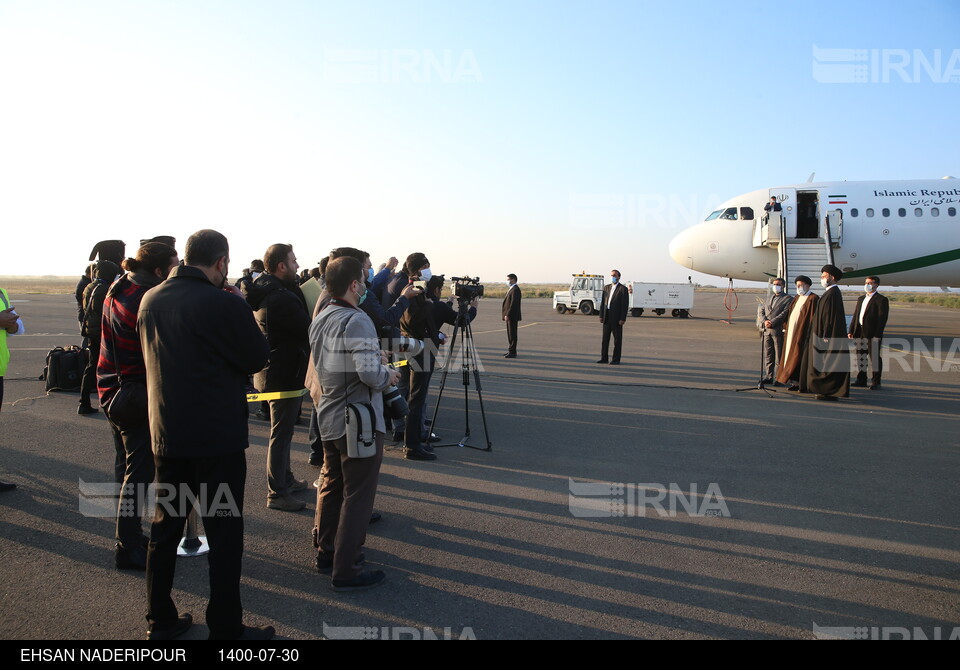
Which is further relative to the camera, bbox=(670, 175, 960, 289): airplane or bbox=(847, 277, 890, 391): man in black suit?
bbox=(670, 175, 960, 289): airplane

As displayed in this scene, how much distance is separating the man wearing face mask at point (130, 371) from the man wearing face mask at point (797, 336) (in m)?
10.1

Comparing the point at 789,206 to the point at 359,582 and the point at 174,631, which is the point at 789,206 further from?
the point at 174,631

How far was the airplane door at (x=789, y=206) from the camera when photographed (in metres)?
18.5

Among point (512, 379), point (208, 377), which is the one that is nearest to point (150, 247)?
point (208, 377)

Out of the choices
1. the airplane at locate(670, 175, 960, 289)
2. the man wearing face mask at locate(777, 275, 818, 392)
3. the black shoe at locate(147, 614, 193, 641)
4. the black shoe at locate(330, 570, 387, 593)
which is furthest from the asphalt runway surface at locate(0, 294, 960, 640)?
the airplane at locate(670, 175, 960, 289)

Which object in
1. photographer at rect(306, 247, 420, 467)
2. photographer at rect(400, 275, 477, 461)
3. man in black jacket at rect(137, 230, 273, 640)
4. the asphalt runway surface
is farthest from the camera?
photographer at rect(400, 275, 477, 461)

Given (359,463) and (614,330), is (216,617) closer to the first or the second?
(359,463)

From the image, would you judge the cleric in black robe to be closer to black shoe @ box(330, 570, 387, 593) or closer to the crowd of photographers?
the crowd of photographers

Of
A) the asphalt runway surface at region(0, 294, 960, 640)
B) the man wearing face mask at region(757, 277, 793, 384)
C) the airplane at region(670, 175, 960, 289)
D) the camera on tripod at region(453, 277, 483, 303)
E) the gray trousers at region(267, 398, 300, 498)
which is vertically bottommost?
the asphalt runway surface at region(0, 294, 960, 640)

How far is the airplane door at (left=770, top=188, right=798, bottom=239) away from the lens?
18500mm

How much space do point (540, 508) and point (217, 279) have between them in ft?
10.6

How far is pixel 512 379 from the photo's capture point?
37.0 ft

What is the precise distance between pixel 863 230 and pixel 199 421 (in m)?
20.7

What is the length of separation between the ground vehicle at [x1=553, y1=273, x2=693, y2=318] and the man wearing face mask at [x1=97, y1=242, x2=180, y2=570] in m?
28.8
